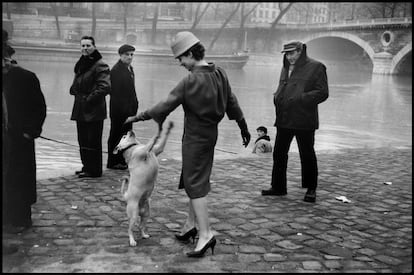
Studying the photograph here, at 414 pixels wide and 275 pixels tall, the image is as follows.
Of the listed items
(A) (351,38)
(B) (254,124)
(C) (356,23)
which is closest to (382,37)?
(C) (356,23)

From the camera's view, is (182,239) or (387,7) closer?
(182,239)

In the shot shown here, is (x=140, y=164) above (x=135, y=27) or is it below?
below

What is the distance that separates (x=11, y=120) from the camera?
434 centimetres

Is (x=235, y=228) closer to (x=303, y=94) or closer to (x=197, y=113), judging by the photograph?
(x=197, y=113)

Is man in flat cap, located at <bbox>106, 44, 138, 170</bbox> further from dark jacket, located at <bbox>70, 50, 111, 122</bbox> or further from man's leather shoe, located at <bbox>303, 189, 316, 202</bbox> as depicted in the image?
man's leather shoe, located at <bbox>303, 189, 316, 202</bbox>

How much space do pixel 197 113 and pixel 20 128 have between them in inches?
60.9

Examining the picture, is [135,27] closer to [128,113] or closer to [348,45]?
[348,45]

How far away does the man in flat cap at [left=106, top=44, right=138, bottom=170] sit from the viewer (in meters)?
6.97

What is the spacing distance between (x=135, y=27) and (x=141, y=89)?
133ft

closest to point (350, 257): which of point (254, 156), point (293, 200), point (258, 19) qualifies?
point (293, 200)

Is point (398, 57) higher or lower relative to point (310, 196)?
higher

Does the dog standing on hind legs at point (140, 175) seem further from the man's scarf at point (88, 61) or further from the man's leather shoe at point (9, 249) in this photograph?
the man's scarf at point (88, 61)

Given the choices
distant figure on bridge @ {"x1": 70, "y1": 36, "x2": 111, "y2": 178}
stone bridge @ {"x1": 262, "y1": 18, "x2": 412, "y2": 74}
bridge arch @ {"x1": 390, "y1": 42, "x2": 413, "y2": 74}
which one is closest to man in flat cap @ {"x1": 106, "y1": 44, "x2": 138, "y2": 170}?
distant figure on bridge @ {"x1": 70, "y1": 36, "x2": 111, "y2": 178}

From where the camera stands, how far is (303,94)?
5.59 metres
